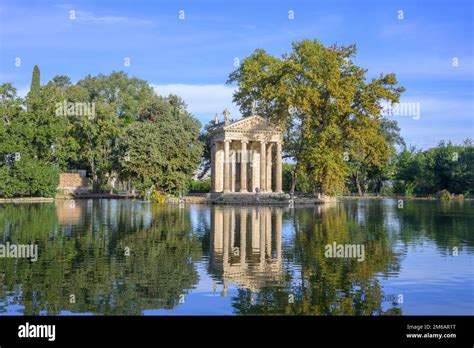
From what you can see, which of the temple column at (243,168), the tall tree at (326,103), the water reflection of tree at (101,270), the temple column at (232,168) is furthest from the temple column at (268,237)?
the temple column at (232,168)

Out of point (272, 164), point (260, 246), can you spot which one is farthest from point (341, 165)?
point (260, 246)

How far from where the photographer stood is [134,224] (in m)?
30.2

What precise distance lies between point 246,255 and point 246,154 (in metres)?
50.5

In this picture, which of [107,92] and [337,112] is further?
[107,92]

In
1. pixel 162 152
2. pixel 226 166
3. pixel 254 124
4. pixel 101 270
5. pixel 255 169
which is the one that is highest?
pixel 254 124

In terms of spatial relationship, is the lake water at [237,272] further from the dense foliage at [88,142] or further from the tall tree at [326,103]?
the dense foliage at [88,142]

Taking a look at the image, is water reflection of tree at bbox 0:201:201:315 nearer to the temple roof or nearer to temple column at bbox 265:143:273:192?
the temple roof

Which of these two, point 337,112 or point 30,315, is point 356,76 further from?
point 30,315

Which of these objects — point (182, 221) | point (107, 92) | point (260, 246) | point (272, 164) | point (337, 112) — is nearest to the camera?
point (260, 246)

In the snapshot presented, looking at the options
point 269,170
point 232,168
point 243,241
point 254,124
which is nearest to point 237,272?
point 243,241

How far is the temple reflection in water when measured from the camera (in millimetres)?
14398

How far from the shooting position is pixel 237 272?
50.5 feet

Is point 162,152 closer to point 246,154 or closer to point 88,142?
point 246,154
